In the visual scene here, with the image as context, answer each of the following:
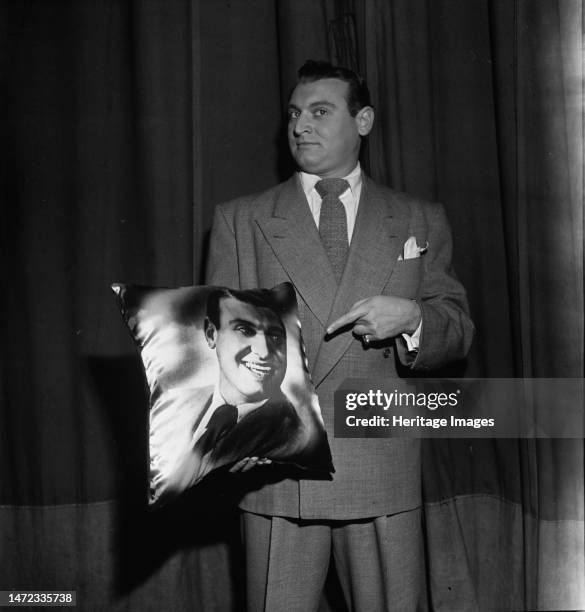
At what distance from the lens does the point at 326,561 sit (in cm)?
123

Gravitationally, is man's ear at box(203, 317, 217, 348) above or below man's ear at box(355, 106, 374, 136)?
below

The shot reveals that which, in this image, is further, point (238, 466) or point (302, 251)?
point (302, 251)

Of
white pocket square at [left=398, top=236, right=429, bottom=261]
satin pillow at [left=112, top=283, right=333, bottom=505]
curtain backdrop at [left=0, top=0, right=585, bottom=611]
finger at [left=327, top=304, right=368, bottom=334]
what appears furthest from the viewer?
curtain backdrop at [left=0, top=0, right=585, bottom=611]

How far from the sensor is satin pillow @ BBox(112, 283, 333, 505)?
1020 mm

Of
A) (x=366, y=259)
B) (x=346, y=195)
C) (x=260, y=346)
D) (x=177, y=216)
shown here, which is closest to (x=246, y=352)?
(x=260, y=346)

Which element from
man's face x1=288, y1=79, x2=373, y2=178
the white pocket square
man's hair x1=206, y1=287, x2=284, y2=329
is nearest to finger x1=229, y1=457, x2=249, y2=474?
man's hair x1=206, y1=287, x2=284, y2=329

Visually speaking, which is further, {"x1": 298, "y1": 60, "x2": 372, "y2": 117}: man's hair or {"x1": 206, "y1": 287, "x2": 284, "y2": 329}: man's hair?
{"x1": 298, "y1": 60, "x2": 372, "y2": 117}: man's hair

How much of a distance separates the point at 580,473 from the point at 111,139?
4.38 feet

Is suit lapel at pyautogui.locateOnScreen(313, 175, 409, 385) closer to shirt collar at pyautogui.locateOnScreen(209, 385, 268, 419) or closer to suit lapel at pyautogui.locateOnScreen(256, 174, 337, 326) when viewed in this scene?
suit lapel at pyautogui.locateOnScreen(256, 174, 337, 326)

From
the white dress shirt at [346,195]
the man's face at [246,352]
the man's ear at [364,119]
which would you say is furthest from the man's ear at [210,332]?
the man's ear at [364,119]

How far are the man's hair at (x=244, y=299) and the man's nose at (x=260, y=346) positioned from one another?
2.0 inches

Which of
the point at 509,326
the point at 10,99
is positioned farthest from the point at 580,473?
the point at 10,99

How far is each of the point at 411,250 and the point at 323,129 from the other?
10.9 inches

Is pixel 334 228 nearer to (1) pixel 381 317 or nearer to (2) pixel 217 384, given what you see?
(1) pixel 381 317
